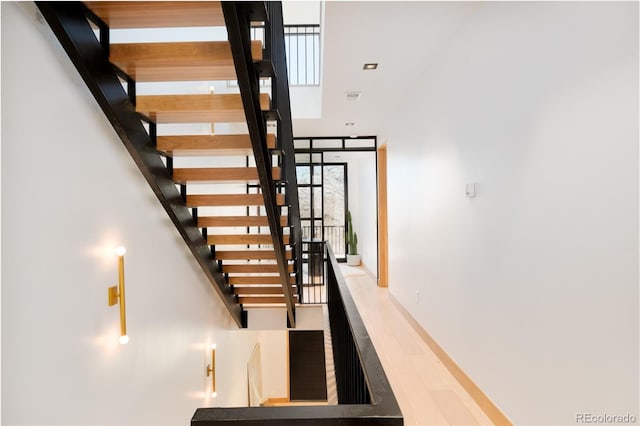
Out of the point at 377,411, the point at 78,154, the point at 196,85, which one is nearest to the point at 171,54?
the point at 78,154

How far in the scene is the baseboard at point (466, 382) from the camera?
218 centimetres

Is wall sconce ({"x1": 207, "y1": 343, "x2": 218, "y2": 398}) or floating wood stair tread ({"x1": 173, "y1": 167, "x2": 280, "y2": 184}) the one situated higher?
floating wood stair tread ({"x1": 173, "y1": 167, "x2": 280, "y2": 184})

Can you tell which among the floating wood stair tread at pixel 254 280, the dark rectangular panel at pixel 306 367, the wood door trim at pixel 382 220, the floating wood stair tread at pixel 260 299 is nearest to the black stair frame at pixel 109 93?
the floating wood stair tread at pixel 254 280

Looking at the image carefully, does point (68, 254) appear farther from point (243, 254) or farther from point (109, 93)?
point (243, 254)

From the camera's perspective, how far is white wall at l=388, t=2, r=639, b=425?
1.35 m

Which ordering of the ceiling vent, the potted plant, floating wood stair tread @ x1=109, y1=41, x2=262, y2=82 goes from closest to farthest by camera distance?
1. floating wood stair tread @ x1=109, y1=41, x2=262, y2=82
2. the ceiling vent
3. the potted plant

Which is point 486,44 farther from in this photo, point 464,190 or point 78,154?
point 78,154

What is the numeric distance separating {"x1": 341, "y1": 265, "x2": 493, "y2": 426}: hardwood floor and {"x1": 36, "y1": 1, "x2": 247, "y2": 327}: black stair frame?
2098 mm

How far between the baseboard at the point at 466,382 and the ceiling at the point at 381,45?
8.82 feet

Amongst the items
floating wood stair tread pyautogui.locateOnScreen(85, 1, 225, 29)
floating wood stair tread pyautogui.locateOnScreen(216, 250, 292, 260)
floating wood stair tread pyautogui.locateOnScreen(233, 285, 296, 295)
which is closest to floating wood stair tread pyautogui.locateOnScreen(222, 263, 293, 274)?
floating wood stair tread pyautogui.locateOnScreen(216, 250, 292, 260)

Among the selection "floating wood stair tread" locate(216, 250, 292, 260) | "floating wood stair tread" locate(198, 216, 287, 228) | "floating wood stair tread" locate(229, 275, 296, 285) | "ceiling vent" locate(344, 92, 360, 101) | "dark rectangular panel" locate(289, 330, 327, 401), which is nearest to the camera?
"floating wood stair tread" locate(198, 216, 287, 228)

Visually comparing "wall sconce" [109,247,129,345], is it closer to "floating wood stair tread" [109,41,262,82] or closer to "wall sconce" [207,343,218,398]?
"floating wood stair tread" [109,41,262,82]

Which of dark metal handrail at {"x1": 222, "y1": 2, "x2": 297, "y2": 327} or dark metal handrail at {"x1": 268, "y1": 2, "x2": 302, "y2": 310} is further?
dark metal handrail at {"x1": 268, "y1": 2, "x2": 302, "y2": 310}

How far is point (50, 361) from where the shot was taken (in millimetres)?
1552
